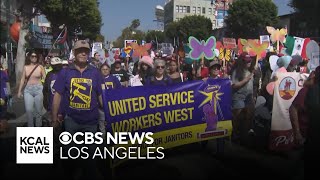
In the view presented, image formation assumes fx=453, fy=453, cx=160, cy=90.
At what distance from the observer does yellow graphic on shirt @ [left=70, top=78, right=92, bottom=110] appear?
3.98 metres

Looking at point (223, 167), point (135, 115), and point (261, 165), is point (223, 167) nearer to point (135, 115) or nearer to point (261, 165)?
point (261, 165)

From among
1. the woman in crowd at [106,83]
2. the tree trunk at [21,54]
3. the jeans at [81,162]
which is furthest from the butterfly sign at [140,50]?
the jeans at [81,162]

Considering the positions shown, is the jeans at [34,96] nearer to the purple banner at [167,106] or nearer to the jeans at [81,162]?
the jeans at [81,162]

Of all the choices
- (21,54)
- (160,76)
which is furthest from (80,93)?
(160,76)

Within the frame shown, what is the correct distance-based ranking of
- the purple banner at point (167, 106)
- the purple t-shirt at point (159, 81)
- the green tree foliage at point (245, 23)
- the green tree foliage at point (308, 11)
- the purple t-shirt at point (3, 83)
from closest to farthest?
1. the green tree foliage at point (308, 11)
2. the purple t-shirt at point (3, 83)
3. the purple banner at point (167, 106)
4. the purple t-shirt at point (159, 81)
5. the green tree foliage at point (245, 23)

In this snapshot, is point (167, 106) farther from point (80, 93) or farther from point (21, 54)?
point (21, 54)

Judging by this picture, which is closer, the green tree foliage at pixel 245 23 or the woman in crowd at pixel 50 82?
the woman in crowd at pixel 50 82

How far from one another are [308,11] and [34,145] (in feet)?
8.15

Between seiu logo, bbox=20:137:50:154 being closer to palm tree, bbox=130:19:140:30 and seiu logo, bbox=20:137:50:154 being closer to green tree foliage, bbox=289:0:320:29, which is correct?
palm tree, bbox=130:19:140:30

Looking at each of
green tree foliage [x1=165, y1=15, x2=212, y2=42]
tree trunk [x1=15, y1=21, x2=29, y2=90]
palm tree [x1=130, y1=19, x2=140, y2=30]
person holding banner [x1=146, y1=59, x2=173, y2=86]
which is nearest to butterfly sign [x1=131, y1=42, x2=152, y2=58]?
green tree foliage [x1=165, y1=15, x2=212, y2=42]

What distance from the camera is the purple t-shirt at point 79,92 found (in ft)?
13.0

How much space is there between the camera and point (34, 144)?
3760 millimetres

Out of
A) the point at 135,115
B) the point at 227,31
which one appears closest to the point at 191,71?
the point at 135,115

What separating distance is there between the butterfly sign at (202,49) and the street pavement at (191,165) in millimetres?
1503
